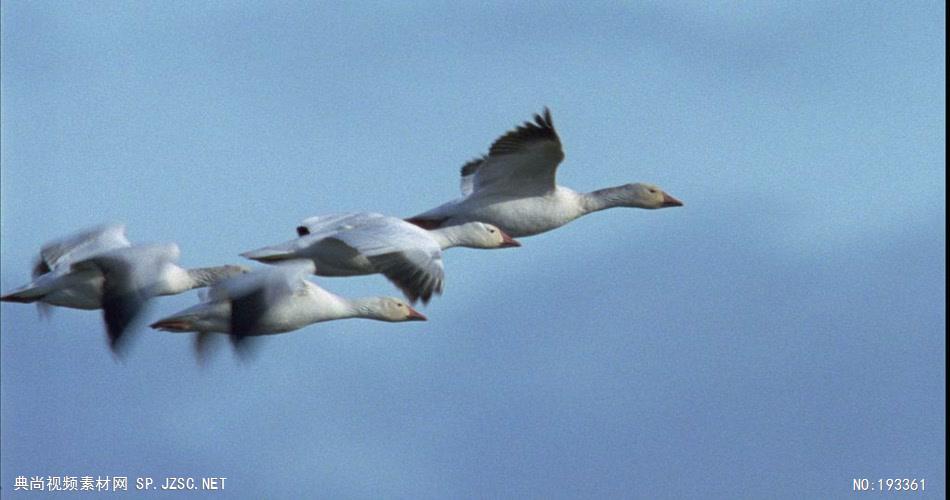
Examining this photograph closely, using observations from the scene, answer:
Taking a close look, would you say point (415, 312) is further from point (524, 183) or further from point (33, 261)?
point (33, 261)

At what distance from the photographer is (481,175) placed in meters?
19.5

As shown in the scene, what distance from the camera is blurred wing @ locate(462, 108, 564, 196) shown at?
62.0 ft

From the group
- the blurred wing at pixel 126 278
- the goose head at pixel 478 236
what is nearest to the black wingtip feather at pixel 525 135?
the goose head at pixel 478 236

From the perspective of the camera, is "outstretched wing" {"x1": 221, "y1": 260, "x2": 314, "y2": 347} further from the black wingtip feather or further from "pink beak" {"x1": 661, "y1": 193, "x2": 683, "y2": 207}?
"pink beak" {"x1": 661, "y1": 193, "x2": 683, "y2": 207}

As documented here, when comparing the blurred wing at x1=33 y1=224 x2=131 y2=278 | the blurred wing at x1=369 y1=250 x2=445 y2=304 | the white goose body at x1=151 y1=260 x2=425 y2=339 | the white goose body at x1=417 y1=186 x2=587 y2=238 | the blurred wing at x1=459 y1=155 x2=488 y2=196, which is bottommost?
the white goose body at x1=151 y1=260 x2=425 y2=339

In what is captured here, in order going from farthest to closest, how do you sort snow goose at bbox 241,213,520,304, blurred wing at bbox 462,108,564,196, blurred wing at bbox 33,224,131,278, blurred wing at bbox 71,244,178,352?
1. blurred wing at bbox 33,224,131,278
2. blurred wing at bbox 462,108,564,196
3. blurred wing at bbox 71,244,178,352
4. snow goose at bbox 241,213,520,304

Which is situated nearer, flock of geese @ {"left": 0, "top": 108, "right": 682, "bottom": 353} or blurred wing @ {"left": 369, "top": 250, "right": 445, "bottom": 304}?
blurred wing @ {"left": 369, "top": 250, "right": 445, "bottom": 304}

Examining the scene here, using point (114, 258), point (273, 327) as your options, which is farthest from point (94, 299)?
point (273, 327)

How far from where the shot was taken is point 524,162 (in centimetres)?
1911

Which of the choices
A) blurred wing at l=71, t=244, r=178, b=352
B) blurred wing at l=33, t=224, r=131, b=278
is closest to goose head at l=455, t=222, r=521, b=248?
blurred wing at l=71, t=244, r=178, b=352

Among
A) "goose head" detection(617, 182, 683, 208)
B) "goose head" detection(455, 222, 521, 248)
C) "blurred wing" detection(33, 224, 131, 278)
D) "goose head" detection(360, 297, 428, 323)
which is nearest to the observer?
"goose head" detection(360, 297, 428, 323)

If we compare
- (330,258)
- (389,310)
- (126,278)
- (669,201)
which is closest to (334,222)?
(330,258)

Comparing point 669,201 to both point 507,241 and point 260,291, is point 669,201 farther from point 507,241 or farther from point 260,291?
point 260,291

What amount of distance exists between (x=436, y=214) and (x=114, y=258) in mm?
3308
